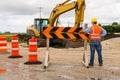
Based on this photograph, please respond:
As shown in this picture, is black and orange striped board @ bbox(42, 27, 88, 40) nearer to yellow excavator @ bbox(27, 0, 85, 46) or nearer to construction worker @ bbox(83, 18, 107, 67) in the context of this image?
construction worker @ bbox(83, 18, 107, 67)

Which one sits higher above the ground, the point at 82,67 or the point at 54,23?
the point at 54,23

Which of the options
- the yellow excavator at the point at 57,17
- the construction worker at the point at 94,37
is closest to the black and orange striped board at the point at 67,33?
the construction worker at the point at 94,37

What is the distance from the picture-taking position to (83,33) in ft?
50.4

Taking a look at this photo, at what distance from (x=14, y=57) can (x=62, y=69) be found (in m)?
5.58

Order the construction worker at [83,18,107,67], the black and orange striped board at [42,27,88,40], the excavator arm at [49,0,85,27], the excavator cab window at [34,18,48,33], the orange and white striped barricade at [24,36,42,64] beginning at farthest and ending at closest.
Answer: the excavator cab window at [34,18,48,33]
the excavator arm at [49,0,85,27]
the orange and white striped barricade at [24,36,42,64]
the black and orange striped board at [42,27,88,40]
the construction worker at [83,18,107,67]

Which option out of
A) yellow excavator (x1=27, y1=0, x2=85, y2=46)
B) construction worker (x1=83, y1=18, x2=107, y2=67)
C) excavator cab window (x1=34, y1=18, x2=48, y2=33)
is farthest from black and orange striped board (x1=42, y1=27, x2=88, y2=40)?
excavator cab window (x1=34, y1=18, x2=48, y2=33)

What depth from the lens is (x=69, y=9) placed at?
30094 millimetres

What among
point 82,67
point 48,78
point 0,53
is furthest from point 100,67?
point 0,53

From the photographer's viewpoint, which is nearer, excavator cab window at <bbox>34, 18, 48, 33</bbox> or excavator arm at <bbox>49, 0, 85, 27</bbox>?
excavator arm at <bbox>49, 0, 85, 27</bbox>

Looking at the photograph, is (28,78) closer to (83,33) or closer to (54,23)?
(83,33)

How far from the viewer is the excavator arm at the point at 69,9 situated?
28.8 metres

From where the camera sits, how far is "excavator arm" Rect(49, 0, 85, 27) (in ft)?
94.4

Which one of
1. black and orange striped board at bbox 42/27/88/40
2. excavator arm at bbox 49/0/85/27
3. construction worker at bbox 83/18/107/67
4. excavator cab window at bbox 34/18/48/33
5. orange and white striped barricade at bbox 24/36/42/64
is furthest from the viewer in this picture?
excavator cab window at bbox 34/18/48/33

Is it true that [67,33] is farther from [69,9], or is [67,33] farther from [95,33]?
[69,9]
